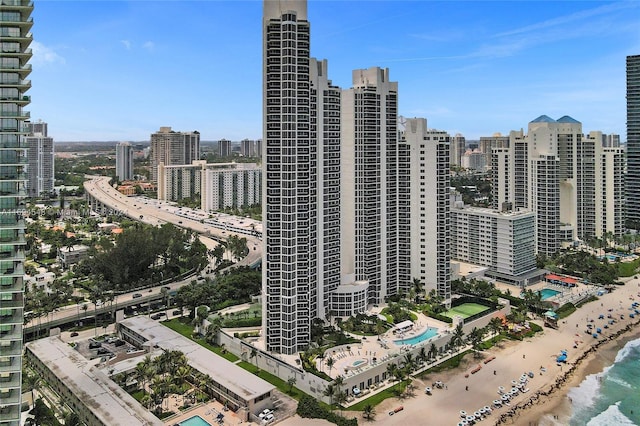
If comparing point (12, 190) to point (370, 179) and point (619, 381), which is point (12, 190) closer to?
point (370, 179)

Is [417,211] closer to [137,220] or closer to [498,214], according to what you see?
[498,214]

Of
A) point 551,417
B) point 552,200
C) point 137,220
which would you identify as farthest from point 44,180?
point 551,417

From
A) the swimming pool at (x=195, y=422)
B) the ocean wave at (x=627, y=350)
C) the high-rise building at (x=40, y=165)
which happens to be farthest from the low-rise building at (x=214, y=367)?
the high-rise building at (x=40, y=165)

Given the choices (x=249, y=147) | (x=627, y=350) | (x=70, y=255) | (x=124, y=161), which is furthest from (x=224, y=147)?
(x=627, y=350)

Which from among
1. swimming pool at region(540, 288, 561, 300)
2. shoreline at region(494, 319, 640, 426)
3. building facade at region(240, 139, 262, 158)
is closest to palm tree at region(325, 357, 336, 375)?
shoreline at region(494, 319, 640, 426)

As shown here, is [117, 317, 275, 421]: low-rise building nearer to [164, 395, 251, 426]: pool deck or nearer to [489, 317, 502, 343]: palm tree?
[164, 395, 251, 426]: pool deck

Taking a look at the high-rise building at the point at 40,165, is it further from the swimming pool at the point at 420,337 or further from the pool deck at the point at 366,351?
the swimming pool at the point at 420,337
